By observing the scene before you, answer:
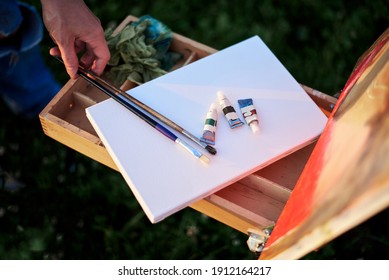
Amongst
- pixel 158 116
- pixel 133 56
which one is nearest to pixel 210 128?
pixel 158 116

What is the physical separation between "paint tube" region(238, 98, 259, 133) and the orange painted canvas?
0.55ft

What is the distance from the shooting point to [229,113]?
1151 millimetres

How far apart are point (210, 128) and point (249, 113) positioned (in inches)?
4.5

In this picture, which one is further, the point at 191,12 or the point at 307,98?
the point at 191,12

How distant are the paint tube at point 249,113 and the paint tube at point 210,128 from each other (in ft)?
0.24

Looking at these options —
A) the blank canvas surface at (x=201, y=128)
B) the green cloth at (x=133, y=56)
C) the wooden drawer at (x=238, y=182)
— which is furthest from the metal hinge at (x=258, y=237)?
the green cloth at (x=133, y=56)

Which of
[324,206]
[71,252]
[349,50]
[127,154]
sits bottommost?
[71,252]

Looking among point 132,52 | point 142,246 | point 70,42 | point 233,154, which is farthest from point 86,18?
point 142,246

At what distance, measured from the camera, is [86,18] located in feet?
3.89

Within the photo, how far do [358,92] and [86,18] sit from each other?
0.70 metres

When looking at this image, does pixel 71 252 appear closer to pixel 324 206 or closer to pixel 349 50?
pixel 324 206

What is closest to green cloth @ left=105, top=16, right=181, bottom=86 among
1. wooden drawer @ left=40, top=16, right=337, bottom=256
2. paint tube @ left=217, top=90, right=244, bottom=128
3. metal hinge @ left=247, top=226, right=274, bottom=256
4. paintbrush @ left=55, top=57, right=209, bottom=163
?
wooden drawer @ left=40, top=16, right=337, bottom=256

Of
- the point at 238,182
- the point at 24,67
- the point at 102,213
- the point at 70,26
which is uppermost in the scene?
the point at 70,26

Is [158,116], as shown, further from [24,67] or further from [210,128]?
[24,67]
